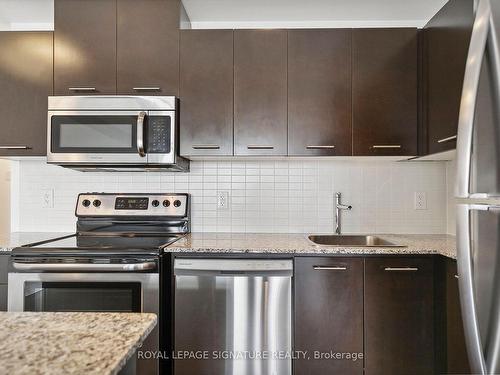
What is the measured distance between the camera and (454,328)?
5.15 feet

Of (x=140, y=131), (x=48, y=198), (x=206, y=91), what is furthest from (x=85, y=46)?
(x=48, y=198)

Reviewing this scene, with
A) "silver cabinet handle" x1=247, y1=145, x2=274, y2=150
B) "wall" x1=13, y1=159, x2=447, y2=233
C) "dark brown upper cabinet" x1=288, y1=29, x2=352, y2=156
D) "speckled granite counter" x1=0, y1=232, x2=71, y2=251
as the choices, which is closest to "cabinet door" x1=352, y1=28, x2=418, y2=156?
"dark brown upper cabinet" x1=288, y1=29, x2=352, y2=156

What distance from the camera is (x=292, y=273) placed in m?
1.81

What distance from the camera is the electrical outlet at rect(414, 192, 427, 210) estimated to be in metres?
2.40

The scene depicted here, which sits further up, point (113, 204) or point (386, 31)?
point (386, 31)

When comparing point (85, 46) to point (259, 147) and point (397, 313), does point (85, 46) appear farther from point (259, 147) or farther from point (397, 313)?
point (397, 313)

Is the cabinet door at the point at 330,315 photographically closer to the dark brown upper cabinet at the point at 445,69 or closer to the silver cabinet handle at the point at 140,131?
the dark brown upper cabinet at the point at 445,69

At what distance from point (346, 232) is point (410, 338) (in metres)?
0.80

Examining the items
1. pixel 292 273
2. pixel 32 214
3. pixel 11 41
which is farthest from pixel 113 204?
pixel 292 273

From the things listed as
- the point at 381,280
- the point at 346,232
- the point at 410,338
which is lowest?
the point at 410,338

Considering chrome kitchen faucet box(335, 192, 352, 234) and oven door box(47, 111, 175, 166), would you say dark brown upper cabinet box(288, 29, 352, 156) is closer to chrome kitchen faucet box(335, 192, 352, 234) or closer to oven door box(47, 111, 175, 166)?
chrome kitchen faucet box(335, 192, 352, 234)

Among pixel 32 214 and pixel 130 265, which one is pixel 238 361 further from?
pixel 32 214

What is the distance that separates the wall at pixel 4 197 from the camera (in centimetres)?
241

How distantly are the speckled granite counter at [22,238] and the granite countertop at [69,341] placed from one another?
51.3 inches
